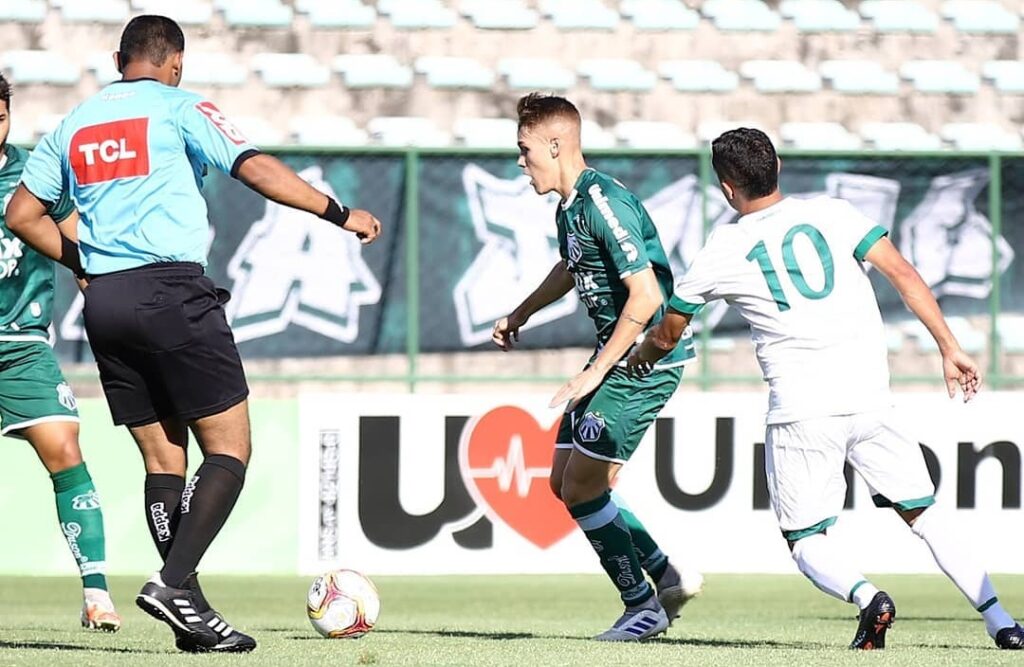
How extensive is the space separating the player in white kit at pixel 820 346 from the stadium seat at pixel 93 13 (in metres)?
7.35

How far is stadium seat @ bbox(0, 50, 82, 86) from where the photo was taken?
12.1 m

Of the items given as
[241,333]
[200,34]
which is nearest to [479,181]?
[241,333]

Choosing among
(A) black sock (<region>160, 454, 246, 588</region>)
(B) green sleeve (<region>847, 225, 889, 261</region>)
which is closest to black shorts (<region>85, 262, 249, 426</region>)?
(A) black sock (<region>160, 454, 246, 588</region>)

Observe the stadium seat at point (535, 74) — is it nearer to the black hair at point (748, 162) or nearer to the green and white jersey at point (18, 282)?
the green and white jersey at point (18, 282)

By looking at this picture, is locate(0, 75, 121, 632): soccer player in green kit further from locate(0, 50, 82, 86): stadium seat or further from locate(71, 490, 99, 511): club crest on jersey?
locate(0, 50, 82, 86): stadium seat

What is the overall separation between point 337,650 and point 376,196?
550cm

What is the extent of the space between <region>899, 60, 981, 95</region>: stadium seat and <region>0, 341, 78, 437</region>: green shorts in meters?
7.84

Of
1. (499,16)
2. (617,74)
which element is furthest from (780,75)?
(499,16)

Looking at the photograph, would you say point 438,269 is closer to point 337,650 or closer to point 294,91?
point 294,91

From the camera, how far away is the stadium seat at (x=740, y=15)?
42.2 feet

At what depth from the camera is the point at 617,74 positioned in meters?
12.6

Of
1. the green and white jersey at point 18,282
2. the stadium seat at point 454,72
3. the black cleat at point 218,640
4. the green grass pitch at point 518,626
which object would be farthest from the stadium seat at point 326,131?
the black cleat at point 218,640

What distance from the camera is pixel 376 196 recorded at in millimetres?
11008

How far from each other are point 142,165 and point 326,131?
22.1 feet
